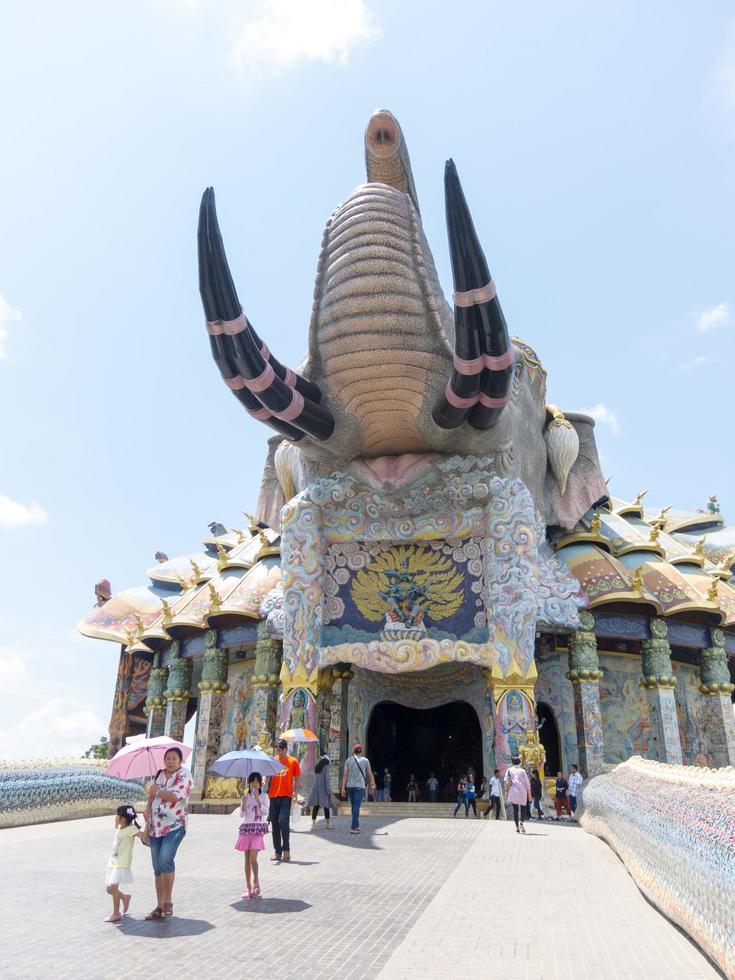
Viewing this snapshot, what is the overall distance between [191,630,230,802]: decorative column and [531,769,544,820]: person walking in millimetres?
8969

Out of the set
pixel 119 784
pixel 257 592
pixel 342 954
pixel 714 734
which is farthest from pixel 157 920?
pixel 714 734

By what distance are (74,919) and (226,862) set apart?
10.1 ft

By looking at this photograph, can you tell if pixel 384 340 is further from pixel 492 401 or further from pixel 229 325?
pixel 229 325

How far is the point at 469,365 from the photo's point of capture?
12.5m

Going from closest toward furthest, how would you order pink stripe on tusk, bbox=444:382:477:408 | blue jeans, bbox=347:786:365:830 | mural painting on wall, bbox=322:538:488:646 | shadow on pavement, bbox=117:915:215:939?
1. shadow on pavement, bbox=117:915:215:939
2. blue jeans, bbox=347:786:365:830
3. pink stripe on tusk, bbox=444:382:477:408
4. mural painting on wall, bbox=322:538:488:646

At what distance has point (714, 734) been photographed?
19.7m

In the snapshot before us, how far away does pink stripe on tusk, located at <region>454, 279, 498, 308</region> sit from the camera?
11.6 meters

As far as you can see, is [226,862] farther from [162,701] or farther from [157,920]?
[162,701]

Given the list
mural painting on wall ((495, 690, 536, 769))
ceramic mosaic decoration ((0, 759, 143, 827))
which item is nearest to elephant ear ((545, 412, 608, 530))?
mural painting on wall ((495, 690, 536, 769))

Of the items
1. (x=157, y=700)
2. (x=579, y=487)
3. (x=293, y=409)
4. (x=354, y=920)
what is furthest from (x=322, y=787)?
(x=157, y=700)

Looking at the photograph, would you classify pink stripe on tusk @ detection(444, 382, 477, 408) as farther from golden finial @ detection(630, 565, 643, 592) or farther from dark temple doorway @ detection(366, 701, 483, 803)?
dark temple doorway @ detection(366, 701, 483, 803)

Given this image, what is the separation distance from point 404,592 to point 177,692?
31.7 ft

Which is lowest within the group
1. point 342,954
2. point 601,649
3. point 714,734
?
point 342,954

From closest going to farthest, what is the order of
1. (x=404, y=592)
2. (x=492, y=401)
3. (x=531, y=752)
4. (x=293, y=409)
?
(x=492, y=401) < (x=293, y=409) < (x=531, y=752) < (x=404, y=592)
